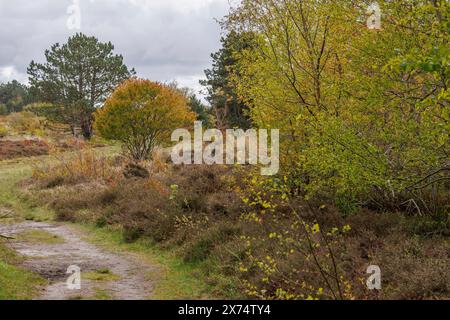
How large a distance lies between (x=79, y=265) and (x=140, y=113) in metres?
13.1

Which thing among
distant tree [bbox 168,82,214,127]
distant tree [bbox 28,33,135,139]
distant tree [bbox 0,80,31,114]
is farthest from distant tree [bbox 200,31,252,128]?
distant tree [bbox 0,80,31,114]

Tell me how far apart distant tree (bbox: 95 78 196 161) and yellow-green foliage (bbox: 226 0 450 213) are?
35.4 feet

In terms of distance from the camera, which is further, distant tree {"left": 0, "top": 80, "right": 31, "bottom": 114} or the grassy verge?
distant tree {"left": 0, "top": 80, "right": 31, "bottom": 114}

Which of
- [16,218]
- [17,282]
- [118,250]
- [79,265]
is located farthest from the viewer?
[16,218]

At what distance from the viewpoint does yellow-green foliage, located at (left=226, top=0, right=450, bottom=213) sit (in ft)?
24.6

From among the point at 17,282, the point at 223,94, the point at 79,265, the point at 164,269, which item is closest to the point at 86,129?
the point at 223,94

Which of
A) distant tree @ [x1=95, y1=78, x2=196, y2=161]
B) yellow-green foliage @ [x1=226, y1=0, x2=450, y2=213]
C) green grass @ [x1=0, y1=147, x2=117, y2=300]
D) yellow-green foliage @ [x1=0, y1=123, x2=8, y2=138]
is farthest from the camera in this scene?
yellow-green foliage @ [x1=0, y1=123, x2=8, y2=138]

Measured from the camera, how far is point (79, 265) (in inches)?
378

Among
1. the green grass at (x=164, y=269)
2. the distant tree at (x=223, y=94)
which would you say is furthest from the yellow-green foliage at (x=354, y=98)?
the distant tree at (x=223, y=94)

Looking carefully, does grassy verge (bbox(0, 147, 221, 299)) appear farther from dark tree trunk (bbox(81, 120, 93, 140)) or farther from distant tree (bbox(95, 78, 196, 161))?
dark tree trunk (bbox(81, 120, 93, 140))

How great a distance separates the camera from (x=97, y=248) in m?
11.3

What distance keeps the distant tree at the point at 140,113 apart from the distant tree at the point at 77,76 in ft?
53.4

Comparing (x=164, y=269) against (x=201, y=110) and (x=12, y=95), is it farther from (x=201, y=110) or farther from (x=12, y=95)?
(x=12, y=95)

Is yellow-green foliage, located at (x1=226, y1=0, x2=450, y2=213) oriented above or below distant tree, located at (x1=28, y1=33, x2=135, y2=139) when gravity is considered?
below
